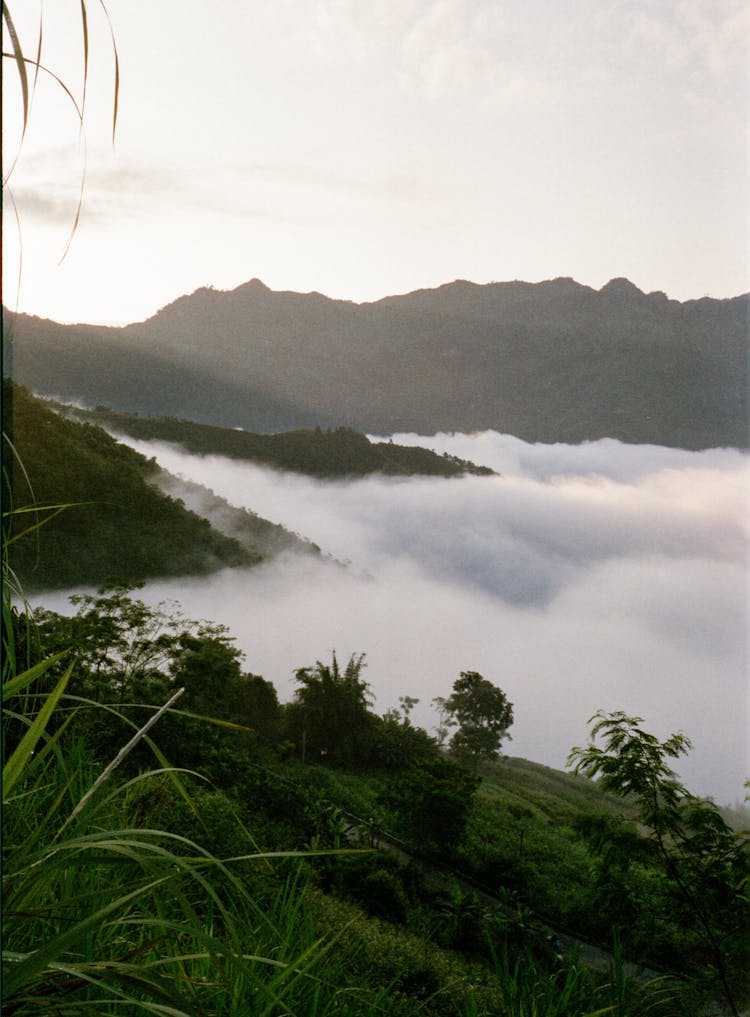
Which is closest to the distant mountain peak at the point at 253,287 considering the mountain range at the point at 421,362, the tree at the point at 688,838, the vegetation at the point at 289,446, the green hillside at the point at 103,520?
the mountain range at the point at 421,362

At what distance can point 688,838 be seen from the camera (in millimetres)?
2770

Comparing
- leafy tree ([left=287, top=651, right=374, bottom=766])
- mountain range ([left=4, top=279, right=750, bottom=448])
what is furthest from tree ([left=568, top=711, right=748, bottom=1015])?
mountain range ([left=4, top=279, right=750, bottom=448])

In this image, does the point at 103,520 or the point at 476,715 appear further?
the point at 103,520

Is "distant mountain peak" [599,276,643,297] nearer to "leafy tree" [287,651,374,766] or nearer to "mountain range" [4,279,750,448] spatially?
"mountain range" [4,279,750,448]

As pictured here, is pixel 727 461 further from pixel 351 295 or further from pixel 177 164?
pixel 177 164

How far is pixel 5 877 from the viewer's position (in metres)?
0.91

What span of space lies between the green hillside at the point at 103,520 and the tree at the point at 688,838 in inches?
66.8

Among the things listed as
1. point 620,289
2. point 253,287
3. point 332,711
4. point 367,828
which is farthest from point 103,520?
point 620,289

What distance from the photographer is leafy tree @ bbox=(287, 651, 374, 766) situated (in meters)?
3.41

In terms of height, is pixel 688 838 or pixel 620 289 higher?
pixel 620 289

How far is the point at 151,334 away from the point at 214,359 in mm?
287

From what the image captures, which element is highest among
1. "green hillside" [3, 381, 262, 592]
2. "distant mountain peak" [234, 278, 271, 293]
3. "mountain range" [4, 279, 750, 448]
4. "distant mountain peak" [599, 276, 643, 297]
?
"distant mountain peak" [599, 276, 643, 297]

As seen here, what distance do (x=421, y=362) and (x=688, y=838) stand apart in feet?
6.94

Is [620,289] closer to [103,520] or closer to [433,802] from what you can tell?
[433,802]
